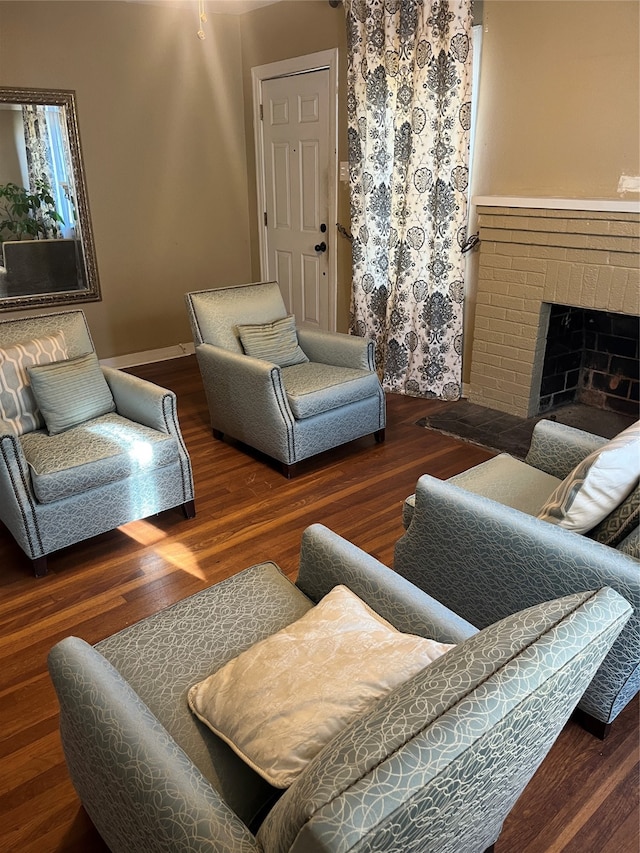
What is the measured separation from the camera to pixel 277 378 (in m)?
3.07

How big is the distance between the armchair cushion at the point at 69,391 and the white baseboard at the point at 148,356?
7.67 ft

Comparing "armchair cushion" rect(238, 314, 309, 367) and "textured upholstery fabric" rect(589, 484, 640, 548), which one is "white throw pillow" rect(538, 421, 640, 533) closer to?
"textured upholstery fabric" rect(589, 484, 640, 548)

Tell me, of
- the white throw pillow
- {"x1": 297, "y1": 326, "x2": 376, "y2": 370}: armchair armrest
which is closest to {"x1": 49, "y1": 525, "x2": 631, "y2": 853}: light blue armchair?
the white throw pillow

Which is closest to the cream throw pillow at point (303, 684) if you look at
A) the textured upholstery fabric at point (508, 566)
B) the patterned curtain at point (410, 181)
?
the textured upholstery fabric at point (508, 566)

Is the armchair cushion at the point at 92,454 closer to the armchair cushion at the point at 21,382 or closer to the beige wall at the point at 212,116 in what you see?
the armchair cushion at the point at 21,382

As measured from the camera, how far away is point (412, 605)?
1415 mm

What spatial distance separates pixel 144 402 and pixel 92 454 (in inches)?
14.5

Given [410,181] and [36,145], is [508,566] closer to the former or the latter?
[410,181]

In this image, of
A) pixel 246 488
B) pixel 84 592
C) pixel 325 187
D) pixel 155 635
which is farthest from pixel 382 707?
pixel 325 187

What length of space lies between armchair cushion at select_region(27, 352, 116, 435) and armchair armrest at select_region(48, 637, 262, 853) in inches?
63.2

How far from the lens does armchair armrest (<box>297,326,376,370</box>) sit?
3494 millimetres

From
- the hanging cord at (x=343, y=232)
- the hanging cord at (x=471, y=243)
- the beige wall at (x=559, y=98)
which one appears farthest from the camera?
the hanging cord at (x=343, y=232)

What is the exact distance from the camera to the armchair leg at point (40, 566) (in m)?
2.47

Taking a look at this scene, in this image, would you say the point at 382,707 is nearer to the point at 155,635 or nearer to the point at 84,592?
the point at 155,635
